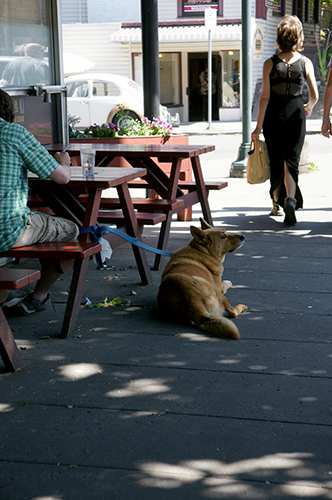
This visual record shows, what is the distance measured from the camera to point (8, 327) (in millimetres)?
3643

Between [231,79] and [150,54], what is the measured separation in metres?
19.2

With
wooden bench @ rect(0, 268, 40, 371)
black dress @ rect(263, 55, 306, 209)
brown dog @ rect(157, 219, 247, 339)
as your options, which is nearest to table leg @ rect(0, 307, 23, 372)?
wooden bench @ rect(0, 268, 40, 371)

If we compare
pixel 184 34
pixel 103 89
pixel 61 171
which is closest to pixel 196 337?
pixel 61 171

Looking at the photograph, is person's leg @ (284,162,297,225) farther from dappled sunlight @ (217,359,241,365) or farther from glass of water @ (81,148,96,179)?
dappled sunlight @ (217,359,241,365)

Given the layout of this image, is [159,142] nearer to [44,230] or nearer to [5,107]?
[44,230]

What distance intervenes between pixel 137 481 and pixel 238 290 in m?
2.79

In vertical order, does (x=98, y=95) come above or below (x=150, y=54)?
below

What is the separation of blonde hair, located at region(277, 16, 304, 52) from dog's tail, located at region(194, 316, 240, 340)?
406 centimetres

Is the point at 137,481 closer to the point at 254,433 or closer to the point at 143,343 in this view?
the point at 254,433

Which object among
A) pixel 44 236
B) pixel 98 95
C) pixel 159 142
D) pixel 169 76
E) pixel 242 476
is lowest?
pixel 242 476

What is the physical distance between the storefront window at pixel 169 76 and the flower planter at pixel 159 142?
65.7 ft

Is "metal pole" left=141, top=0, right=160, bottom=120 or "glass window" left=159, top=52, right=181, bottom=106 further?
"glass window" left=159, top=52, right=181, bottom=106

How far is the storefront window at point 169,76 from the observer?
2802cm

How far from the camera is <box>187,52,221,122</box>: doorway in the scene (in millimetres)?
27844
